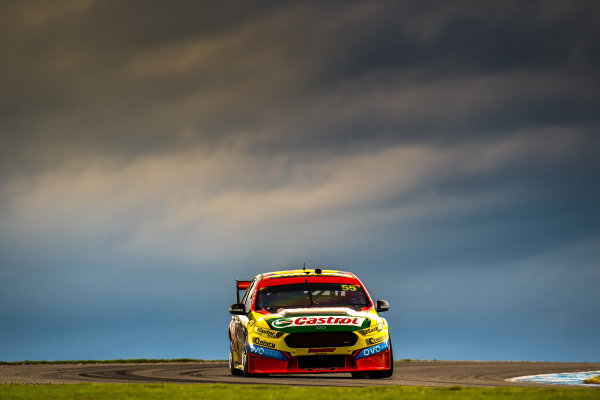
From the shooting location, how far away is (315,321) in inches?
619

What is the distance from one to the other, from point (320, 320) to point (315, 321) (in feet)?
0.30

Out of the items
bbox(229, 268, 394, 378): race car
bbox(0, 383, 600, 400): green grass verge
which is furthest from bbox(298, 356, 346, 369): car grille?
bbox(0, 383, 600, 400): green grass verge

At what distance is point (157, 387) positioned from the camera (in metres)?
12.7

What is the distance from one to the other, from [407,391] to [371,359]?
411 cm

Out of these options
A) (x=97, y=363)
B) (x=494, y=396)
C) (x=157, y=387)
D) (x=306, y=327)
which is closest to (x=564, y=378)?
(x=306, y=327)

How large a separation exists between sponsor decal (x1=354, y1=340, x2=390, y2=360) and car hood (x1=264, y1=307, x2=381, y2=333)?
0.37 meters

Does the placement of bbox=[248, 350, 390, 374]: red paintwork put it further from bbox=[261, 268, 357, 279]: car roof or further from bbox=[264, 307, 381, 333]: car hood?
bbox=[261, 268, 357, 279]: car roof

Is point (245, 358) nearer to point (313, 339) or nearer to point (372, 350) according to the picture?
point (313, 339)

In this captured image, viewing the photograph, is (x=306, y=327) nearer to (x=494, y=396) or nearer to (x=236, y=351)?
(x=236, y=351)

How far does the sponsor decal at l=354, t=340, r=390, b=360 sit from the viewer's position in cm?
1574

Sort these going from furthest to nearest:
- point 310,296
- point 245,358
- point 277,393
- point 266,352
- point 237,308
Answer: point 310,296 < point 237,308 < point 245,358 < point 266,352 < point 277,393

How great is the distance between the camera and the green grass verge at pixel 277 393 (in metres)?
11.1

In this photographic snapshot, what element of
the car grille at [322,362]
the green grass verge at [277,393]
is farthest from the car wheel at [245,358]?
the green grass verge at [277,393]

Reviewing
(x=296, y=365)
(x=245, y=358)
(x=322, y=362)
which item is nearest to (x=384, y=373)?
(x=322, y=362)
